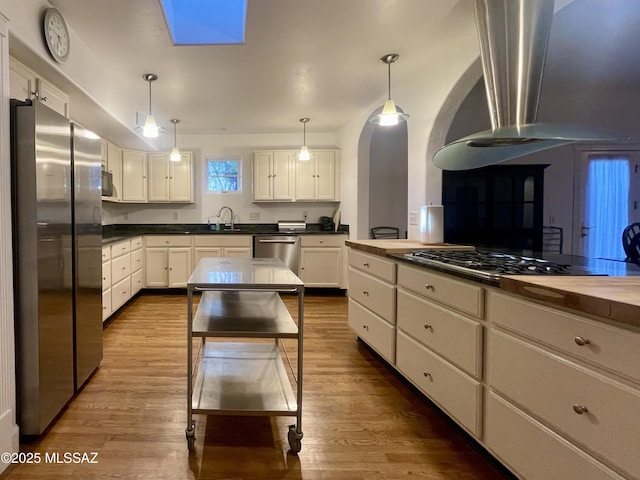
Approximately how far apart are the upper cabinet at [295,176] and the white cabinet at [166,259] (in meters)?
1.26

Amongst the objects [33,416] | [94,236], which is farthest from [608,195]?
[33,416]

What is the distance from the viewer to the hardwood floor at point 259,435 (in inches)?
58.6

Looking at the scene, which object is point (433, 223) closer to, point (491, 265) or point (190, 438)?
point (491, 265)

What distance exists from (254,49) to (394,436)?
8.90 feet

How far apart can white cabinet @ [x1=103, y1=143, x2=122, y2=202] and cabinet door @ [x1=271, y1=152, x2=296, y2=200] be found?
2.04 m

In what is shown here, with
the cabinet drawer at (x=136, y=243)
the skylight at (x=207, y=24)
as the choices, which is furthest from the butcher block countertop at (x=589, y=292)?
the cabinet drawer at (x=136, y=243)

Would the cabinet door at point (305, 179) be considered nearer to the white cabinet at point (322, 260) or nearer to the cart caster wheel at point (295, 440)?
the white cabinet at point (322, 260)

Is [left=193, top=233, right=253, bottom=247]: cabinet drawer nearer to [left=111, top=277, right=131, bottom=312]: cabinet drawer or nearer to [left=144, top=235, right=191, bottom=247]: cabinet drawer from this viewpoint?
[left=144, top=235, right=191, bottom=247]: cabinet drawer

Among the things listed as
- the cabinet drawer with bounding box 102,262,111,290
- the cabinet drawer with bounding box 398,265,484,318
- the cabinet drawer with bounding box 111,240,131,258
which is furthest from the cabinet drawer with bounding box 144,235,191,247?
the cabinet drawer with bounding box 398,265,484,318

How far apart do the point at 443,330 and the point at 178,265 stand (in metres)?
3.97

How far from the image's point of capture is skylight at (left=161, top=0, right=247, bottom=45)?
248cm

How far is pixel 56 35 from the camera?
2.13 m

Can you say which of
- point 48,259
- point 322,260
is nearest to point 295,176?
point 322,260

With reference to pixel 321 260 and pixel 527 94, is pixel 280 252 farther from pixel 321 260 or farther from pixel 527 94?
pixel 527 94
